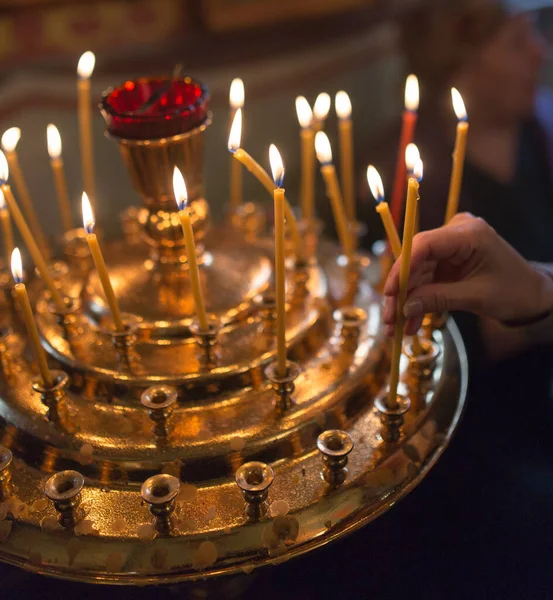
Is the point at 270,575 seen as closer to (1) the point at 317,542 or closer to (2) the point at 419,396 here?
(1) the point at 317,542

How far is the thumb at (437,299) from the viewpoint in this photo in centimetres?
96

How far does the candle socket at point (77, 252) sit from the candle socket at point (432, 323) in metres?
0.69

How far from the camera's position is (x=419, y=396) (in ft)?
3.50

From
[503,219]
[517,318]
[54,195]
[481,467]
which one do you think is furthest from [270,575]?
[54,195]

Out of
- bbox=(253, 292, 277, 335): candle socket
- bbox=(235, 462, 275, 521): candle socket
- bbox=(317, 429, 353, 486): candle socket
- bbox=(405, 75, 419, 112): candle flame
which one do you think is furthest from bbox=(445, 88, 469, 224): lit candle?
bbox=(235, 462, 275, 521): candle socket

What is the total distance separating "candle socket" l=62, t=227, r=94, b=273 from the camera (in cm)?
136

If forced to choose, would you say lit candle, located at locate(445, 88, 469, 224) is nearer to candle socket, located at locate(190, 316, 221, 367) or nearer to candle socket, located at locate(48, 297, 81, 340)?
candle socket, located at locate(190, 316, 221, 367)

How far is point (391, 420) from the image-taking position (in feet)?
3.24

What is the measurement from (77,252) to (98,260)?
1.46 ft

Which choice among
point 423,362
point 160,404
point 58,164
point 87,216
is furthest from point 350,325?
point 58,164

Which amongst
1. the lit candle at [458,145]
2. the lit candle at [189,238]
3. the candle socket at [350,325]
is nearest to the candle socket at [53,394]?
the lit candle at [189,238]

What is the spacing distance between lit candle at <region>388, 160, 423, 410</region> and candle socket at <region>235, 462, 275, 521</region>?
233 mm

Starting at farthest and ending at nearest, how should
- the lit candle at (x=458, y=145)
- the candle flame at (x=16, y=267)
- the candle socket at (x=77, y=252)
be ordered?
the candle socket at (x=77, y=252) < the lit candle at (x=458, y=145) < the candle flame at (x=16, y=267)

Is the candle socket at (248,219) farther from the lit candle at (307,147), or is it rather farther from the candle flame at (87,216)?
the candle flame at (87,216)
